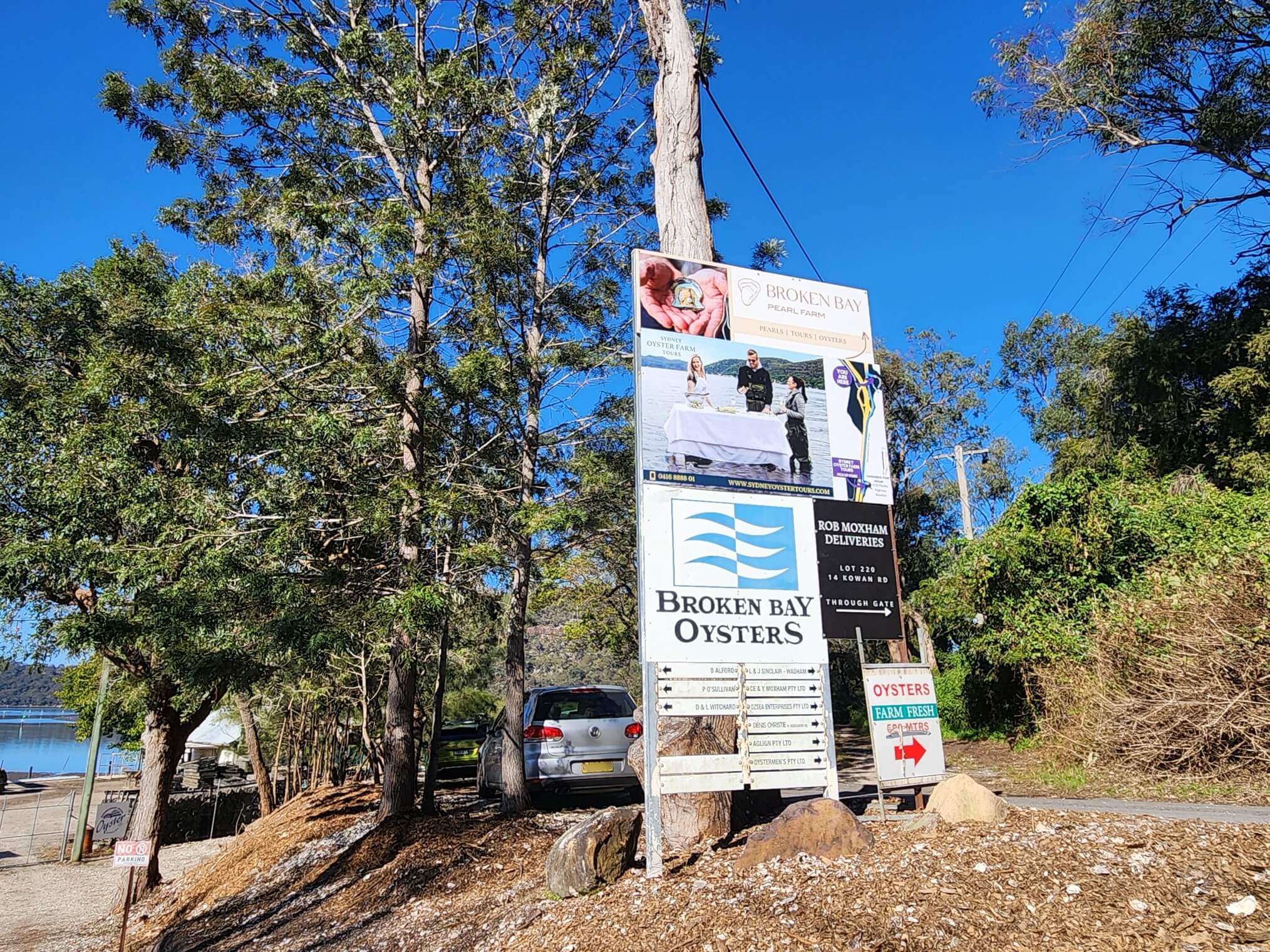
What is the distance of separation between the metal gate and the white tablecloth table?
80.6 feet

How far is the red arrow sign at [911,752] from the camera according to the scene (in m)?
6.42

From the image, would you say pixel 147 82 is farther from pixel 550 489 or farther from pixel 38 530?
pixel 550 489

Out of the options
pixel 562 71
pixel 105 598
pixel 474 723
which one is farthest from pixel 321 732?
pixel 562 71

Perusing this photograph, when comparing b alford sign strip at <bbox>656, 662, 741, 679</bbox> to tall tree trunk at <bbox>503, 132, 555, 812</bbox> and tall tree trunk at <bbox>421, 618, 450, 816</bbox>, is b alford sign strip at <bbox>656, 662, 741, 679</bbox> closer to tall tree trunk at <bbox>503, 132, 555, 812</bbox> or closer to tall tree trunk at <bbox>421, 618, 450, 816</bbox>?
tall tree trunk at <bbox>503, 132, 555, 812</bbox>

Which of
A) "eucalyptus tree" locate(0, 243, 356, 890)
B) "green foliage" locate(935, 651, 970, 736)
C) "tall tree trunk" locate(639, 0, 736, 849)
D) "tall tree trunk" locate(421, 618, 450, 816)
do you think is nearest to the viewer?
Answer: "tall tree trunk" locate(639, 0, 736, 849)

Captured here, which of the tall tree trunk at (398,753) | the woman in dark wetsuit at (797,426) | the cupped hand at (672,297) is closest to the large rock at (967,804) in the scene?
the woman in dark wetsuit at (797,426)

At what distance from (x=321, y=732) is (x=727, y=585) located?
62.2 ft

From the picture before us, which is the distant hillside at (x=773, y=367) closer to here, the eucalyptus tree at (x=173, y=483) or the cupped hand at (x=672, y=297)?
the cupped hand at (x=672, y=297)

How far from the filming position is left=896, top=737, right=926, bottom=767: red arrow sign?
6418mm

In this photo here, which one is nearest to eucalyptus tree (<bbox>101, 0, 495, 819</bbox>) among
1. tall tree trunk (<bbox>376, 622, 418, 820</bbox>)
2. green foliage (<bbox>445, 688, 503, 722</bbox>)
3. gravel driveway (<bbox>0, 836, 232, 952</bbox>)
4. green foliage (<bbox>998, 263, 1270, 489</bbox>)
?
tall tree trunk (<bbox>376, 622, 418, 820</bbox>)

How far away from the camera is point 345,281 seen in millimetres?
9617

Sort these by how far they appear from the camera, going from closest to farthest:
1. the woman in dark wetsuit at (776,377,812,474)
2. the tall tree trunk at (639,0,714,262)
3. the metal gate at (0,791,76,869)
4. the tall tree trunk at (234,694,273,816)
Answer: the woman in dark wetsuit at (776,377,812,474) < the tall tree trunk at (639,0,714,262) < the tall tree trunk at (234,694,273,816) < the metal gate at (0,791,76,869)

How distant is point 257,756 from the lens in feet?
57.2

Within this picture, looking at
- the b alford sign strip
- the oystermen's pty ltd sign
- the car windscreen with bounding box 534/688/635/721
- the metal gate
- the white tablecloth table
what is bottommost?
the metal gate
